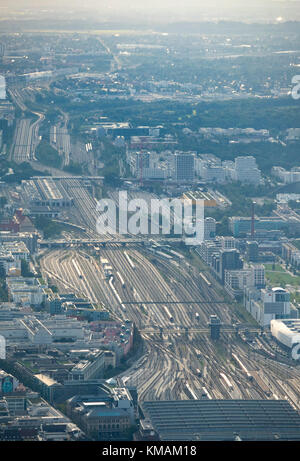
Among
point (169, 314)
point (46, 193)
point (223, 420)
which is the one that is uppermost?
point (46, 193)

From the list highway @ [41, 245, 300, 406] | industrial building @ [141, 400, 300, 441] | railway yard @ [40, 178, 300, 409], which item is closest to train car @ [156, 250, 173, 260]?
railway yard @ [40, 178, 300, 409]

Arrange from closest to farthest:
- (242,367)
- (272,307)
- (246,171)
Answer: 1. (242,367)
2. (272,307)
3. (246,171)

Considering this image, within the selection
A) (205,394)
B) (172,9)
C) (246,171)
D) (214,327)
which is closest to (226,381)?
(205,394)

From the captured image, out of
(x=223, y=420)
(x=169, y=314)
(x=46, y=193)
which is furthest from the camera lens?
(x=46, y=193)

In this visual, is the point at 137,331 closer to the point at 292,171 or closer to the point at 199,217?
the point at 199,217

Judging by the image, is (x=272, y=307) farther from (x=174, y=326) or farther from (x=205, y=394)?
(x=205, y=394)

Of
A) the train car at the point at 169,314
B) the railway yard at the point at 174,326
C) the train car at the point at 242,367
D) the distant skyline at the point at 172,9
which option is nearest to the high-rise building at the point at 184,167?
the railway yard at the point at 174,326
